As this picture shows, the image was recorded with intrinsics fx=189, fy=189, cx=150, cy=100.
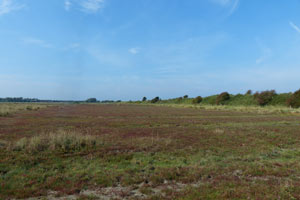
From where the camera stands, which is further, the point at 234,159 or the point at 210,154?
the point at 210,154

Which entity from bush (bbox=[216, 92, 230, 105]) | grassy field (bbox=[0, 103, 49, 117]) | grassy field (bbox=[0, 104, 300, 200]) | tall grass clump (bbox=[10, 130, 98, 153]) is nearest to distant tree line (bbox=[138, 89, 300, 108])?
bush (bbox=[216, 92, 230, 105])

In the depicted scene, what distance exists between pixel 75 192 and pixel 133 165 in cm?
280

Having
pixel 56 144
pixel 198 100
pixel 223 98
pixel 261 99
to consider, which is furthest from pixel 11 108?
pixel 198 100

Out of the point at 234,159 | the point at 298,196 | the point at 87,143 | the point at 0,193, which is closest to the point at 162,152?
the point at 234,159

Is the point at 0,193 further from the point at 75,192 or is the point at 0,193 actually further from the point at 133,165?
the point at 133,165

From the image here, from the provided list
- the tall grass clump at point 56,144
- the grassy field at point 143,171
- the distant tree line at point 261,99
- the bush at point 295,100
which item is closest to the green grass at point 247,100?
the distant tree line at point 261,99

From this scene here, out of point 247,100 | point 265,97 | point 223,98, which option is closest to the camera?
point 265,97

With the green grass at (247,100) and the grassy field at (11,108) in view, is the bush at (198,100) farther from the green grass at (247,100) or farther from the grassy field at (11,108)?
the grassy field at (11,108)

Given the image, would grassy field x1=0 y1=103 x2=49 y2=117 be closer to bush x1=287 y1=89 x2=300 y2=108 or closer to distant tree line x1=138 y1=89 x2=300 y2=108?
distant tree line x1=138 y1=89 x2=300 y2=108

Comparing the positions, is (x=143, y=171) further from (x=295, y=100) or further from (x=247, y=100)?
(x=247, y=100)

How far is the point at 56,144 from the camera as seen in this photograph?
10.5m

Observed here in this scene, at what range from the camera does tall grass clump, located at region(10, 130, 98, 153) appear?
9930mm

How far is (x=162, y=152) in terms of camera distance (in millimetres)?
10023

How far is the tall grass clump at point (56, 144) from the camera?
993 centimetres
